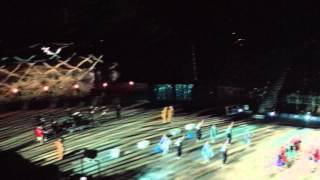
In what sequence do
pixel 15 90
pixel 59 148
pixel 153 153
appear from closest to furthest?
pixel 153 153, pixel 59 148, pixel 15 90

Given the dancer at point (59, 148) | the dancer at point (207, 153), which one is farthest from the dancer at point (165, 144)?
the dancer at point (59, 148)

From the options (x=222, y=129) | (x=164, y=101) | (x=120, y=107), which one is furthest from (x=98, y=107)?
(x=222, y=129)

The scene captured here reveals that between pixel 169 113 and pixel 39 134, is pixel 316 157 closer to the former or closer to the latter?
pixel 169 113

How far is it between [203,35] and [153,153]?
371 inches

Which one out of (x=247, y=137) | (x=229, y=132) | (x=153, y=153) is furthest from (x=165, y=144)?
(x=247, y=137)

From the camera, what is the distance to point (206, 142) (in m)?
18.9

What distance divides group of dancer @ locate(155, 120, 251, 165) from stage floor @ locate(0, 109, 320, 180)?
0.19 meters

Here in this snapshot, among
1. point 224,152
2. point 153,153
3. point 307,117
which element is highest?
point 307,117

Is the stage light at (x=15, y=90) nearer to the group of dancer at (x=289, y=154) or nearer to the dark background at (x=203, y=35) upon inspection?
the dark background at (x=203, y=35)

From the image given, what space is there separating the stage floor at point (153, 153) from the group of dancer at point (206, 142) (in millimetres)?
195

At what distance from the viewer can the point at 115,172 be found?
666 inches

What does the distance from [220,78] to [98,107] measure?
6.51 meters

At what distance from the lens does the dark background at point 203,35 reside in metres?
24.1

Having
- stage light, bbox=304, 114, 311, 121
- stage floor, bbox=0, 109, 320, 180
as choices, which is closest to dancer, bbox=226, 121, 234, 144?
stage floor, bbox=0, 109, 320, 180
